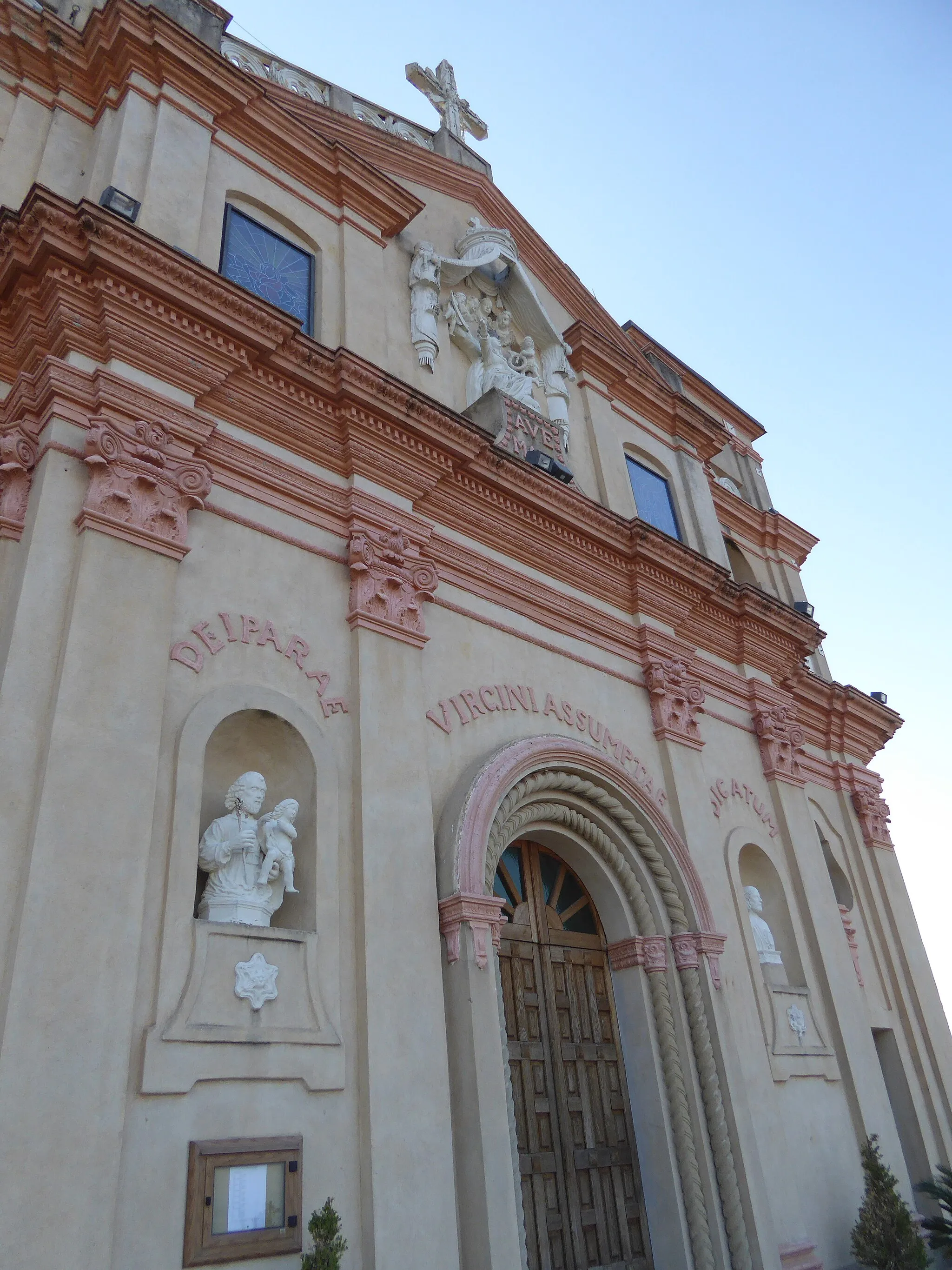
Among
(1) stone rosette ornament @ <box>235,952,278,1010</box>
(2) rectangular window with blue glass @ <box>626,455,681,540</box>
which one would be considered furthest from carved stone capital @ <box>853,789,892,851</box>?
(1) stone rosette ornament @ <box>235,952,278,1010</box>

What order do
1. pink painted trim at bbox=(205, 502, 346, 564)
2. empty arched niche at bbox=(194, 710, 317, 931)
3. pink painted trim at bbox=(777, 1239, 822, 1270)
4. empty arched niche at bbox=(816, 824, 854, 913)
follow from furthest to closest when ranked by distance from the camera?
empty arched niche at bbox=(816, 824, 854, 913) < pink painted trim at bbox=(777, 1239, 822, 1270) < pink painted trim at bbox=(205, 502, 346, 564) < empty arched niche at bbox=(194, 710, 317, 931)

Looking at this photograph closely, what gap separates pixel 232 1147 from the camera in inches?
199

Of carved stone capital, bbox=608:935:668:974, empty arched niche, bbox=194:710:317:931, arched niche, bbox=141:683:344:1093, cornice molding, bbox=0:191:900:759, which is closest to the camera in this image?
arched niche, bbox=141:683:344:1093

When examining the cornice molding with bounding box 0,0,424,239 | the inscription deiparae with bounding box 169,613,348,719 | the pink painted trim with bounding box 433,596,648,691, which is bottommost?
the inscription deiparae with bounding box 169,613,348,719

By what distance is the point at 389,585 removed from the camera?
25.0 feet

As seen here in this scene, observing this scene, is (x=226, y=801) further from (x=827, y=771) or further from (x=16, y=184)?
(x=827, y=771)

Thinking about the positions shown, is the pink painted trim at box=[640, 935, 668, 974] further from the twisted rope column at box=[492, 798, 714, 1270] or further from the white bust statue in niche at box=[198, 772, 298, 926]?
the white bust statue in niche at box=[198, 772, 298, 926]

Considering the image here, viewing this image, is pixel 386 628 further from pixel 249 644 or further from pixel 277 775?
pixel 277 775

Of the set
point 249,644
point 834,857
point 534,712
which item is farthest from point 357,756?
point 834,857

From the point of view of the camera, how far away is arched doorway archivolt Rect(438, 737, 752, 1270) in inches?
274

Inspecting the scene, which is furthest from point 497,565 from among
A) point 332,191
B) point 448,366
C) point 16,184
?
point 16,184

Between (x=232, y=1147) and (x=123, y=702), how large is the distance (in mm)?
2523

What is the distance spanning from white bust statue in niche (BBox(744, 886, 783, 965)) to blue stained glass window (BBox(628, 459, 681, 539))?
4.55 metres

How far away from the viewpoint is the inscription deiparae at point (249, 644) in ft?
20.5
